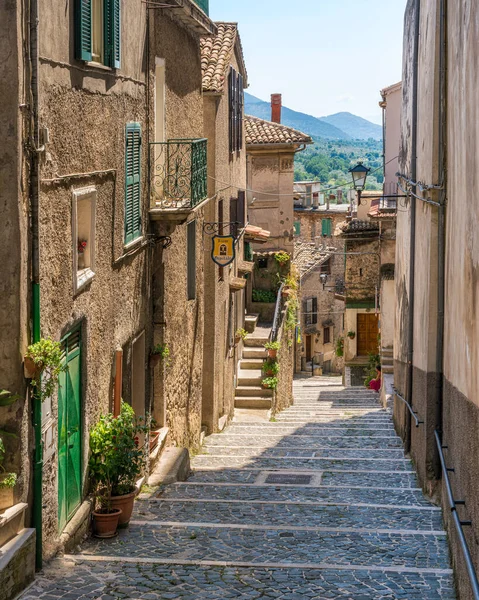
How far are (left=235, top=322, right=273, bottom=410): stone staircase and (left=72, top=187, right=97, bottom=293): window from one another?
1537 cm

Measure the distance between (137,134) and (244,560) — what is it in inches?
228

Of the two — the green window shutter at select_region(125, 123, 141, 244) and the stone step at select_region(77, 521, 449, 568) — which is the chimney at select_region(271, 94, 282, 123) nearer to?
the green window shutter at select_region(125, 123, 141, 244)

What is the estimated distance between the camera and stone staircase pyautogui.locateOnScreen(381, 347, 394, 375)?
2883cm

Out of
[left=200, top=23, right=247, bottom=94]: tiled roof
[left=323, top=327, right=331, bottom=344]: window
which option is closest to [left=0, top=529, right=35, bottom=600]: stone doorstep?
[left=200, top=23, right=247, bottom=94]: tiled roof

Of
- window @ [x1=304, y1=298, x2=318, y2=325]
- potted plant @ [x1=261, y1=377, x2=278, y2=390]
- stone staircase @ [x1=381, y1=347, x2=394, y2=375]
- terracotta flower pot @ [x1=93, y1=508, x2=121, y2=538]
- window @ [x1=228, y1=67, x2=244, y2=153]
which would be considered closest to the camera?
terracotta flower pot @ [x1=93, y1=508, x2=121, y2=538]

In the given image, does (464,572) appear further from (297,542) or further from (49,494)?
(49,494)

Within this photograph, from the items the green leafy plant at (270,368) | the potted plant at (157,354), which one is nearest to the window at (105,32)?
the potted plant at (157,354)

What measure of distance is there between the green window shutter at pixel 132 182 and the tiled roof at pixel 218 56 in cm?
769

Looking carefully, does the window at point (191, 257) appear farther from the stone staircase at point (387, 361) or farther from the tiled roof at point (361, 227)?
the tiled roof at point (361, 227)

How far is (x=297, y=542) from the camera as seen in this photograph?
9.28 metres

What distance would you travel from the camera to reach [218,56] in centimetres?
2092

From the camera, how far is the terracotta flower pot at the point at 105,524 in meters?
9.37


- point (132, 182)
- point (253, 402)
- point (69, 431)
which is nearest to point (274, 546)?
point (69, 431)

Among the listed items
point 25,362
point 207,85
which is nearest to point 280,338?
point 207,85
